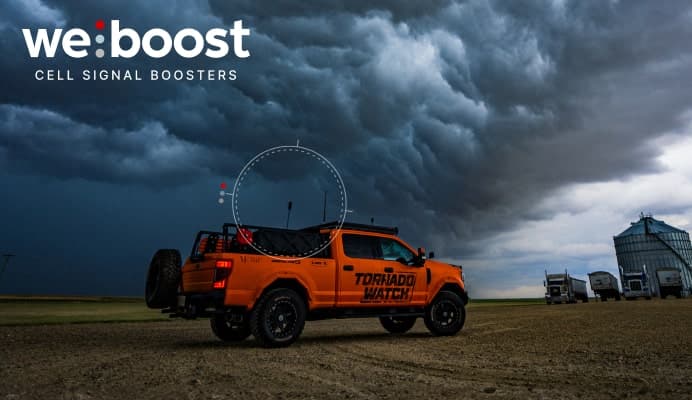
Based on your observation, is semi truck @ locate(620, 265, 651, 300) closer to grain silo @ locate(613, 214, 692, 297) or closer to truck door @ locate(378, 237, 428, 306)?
grain silo @ locate(613, 214, 692, 297)

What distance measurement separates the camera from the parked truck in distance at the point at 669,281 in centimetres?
4659

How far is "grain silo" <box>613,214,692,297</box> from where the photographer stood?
60.1 meters

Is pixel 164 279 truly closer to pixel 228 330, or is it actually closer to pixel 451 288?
pixel 228 330

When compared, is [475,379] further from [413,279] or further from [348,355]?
[413,279]

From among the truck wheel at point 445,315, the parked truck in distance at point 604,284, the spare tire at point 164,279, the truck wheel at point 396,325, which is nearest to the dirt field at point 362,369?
the spare tire at point 164,279

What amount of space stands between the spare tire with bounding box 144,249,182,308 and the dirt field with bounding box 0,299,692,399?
89 cm

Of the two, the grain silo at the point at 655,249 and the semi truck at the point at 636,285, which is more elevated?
the grain silo at the point at 655,249

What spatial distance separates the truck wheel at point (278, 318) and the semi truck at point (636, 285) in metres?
46.9

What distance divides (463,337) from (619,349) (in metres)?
3.30

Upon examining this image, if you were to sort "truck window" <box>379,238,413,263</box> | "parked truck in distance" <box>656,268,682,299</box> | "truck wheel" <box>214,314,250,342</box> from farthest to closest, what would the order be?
"parked truck in distance" <box>656,268,682,299</box> < "truck window" <box>379,238,413,263</box> < "truck wheel" <box>214,314,250,342</box>

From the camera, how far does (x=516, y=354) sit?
7254 millimetres

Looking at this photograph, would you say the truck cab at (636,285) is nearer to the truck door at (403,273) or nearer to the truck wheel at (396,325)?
the truck wheel at (396,325)

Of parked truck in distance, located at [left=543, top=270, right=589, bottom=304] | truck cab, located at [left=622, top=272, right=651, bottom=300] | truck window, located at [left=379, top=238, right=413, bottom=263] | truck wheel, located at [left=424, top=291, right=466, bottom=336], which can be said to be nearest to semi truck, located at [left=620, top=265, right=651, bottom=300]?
truck cab, located at [left=622, top=272, right=651, bottom=300]

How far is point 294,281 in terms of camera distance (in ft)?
28.5
